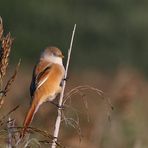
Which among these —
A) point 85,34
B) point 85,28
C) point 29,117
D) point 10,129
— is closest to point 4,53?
point 10,129

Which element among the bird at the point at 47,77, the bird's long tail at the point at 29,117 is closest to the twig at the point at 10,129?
the bird's long tail at the point at 29,117

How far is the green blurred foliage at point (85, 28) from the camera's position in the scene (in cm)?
1936

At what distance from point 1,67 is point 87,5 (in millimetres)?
20410

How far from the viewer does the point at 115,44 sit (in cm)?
2106

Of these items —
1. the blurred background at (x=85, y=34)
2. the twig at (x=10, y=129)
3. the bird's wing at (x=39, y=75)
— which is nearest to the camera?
the twig at (x=10, y=129)

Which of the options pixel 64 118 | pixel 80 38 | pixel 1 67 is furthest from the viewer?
pixel 80 38

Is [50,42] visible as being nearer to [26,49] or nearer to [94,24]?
[26,49]

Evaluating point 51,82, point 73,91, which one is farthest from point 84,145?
point 73,91

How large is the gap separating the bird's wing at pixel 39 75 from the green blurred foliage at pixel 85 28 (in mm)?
11897

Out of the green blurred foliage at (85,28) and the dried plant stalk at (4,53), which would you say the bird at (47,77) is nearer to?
the dried plant stalk at (4,53)

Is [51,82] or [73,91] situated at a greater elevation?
[51,82]

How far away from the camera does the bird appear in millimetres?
5289

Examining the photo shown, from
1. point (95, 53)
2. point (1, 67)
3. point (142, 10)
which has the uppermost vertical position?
point (142, 10)

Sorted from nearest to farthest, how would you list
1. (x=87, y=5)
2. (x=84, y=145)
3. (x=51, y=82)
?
(x=51, y=82) → (x=84, y=145) → (x=87, y=5)
